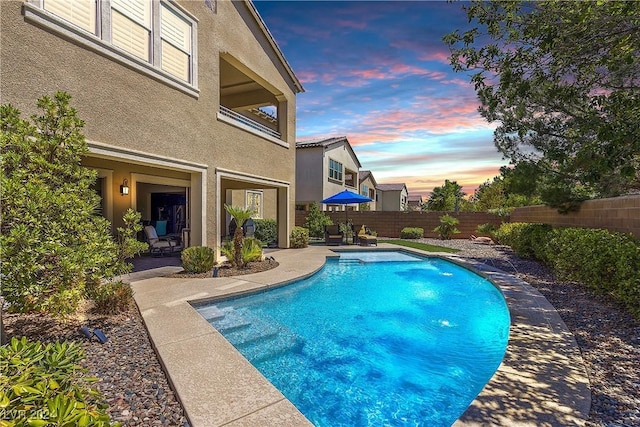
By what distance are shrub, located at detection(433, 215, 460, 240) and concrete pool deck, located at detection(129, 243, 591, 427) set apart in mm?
15550

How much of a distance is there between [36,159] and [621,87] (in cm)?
1050

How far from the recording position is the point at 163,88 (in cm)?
891

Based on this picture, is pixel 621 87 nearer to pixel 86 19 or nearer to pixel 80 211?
pixel 80 211

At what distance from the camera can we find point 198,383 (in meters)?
3.72

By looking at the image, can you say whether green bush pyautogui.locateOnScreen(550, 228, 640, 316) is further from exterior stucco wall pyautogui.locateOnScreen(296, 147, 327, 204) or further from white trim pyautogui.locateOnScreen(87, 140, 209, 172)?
exterior stucco wall pyautogui.locateOnScreen(296, 147, 327, 204)

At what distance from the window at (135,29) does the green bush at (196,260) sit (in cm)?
513

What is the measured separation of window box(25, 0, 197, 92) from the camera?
6.59m

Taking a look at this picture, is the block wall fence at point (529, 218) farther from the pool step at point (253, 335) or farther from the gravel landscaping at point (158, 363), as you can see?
the pool step at point (253, 335)

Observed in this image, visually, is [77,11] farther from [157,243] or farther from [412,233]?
[412,233]

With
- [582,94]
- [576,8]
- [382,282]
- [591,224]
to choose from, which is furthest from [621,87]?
[382,282]

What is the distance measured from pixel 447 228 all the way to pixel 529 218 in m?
6.09

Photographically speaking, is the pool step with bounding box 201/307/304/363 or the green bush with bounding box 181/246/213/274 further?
the green bush with bounding box 181/246/213/274

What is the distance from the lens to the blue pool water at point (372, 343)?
13.9 ft

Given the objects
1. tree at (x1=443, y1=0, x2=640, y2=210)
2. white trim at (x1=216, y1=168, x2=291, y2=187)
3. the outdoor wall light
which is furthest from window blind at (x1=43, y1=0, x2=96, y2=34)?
tree at (x1=443, y1=0, x2=640, y2=210)
